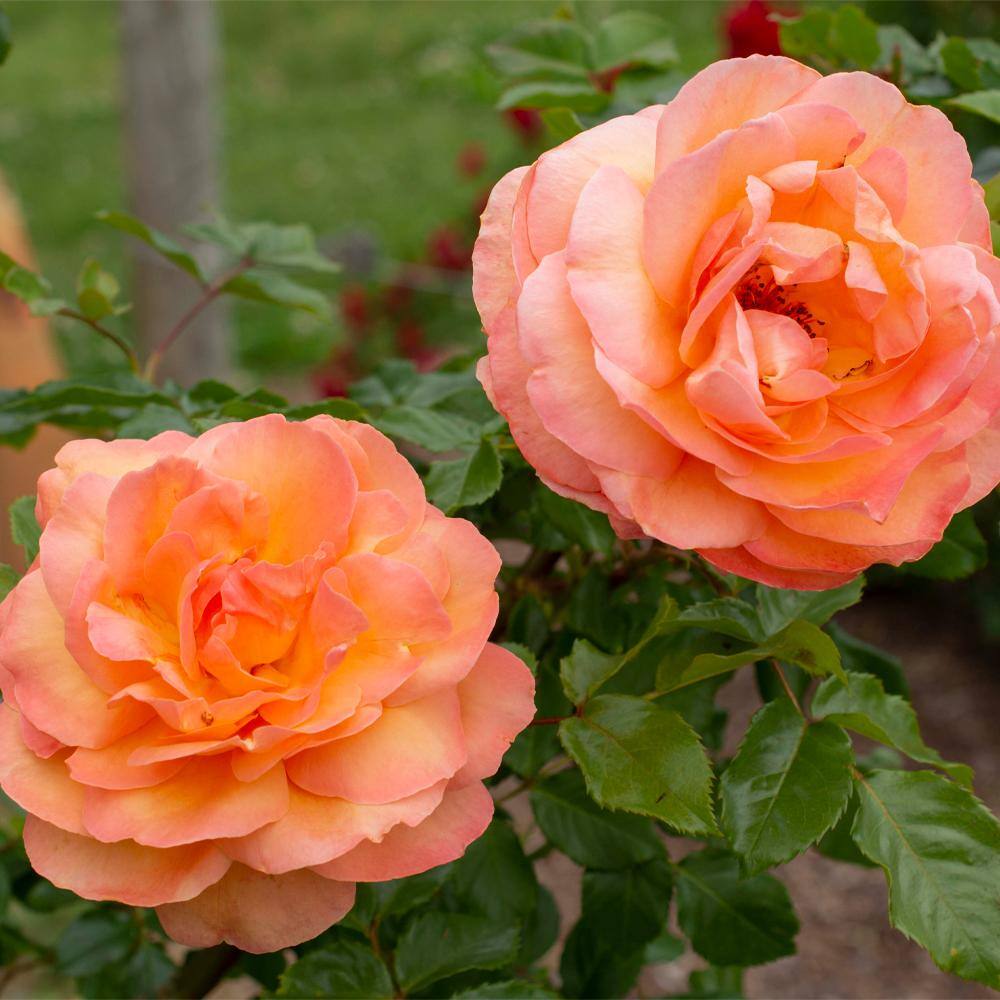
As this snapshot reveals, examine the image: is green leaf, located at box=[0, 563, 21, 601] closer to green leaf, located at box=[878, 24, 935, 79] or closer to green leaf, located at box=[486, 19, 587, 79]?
green leaf, located at box=[486, 19, 587, 79]

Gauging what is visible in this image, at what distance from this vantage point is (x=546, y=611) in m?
0.82

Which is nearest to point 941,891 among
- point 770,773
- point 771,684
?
point 770,773

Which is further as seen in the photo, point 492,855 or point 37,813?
point 492,855

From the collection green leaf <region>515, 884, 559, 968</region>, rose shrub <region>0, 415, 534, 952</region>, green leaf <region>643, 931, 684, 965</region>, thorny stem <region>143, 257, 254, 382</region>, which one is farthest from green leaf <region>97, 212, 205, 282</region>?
green leaf <region>643, 931, 684, 965</region>

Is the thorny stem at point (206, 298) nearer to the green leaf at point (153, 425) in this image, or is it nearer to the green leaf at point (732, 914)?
the green leaf at point (153, 425)

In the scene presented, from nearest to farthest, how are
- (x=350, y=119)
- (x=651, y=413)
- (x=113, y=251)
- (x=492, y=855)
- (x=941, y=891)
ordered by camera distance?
1. (x=651, y=413)
2. (x=941, y=891)
3. (x=492, y=855)
4. (x=113, y=251)
5. (x=350, y=119)

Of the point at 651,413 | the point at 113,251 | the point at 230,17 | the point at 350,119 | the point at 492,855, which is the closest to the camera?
the point at 651,413

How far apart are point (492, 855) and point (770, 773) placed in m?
0.21

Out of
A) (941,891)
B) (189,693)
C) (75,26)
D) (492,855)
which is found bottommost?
(75,26)

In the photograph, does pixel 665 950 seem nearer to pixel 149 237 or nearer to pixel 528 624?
pixel 528 624

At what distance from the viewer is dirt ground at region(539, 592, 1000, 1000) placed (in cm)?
229

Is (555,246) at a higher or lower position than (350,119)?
higher

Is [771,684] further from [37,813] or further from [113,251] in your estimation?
[113,251]

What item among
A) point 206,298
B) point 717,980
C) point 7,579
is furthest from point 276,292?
point 717,980
